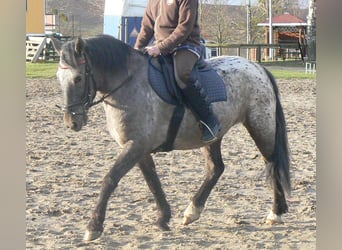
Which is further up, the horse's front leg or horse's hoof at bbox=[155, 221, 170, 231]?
the horse's front leg

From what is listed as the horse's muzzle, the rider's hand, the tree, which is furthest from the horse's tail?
the horse's muzzle

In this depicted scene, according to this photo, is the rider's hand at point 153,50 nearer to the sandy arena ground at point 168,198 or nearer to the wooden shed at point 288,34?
the wooden shed at point 288,34

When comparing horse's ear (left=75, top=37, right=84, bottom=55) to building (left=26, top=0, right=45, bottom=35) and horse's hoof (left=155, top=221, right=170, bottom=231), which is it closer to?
building (left=26, top=0, right=45, bottom=35)

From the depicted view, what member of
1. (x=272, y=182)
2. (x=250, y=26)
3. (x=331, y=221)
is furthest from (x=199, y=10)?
(x=331, y=221)

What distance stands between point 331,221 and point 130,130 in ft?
5.51

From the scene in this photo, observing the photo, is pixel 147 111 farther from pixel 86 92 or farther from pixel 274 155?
pixel 274 155

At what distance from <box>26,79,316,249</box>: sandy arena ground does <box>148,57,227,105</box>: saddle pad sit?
2.93 feet

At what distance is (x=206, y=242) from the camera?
4.02 metres

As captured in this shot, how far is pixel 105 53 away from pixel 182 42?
475 millimetres

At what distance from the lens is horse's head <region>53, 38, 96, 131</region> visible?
3.48 meters

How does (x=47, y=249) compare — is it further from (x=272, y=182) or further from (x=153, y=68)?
(x=272, y=182)

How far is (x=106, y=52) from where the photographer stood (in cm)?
365

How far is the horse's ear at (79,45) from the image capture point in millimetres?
3459

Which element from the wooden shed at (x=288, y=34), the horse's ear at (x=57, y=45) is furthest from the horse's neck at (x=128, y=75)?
the wooden shed at (x=288, y=34)
